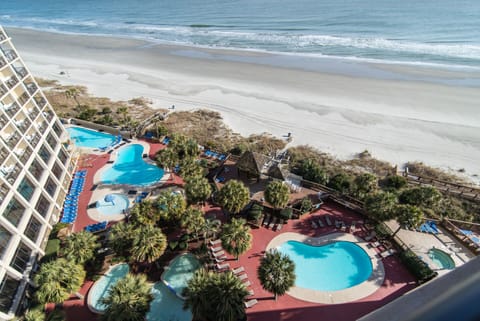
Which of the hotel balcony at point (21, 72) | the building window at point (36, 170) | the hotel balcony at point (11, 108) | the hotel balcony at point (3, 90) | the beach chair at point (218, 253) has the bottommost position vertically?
the beach chair at point (218, 253)

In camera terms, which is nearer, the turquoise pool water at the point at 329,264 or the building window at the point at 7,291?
the building window at the point at 7,291

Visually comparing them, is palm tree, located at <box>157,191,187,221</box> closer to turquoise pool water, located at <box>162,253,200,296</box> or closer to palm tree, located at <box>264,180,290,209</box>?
turquoise pool water, located at <box>162,253,200,296</box>

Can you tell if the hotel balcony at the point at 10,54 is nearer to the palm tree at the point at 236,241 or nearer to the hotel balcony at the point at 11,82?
the hotel balcony at the point at 11,82

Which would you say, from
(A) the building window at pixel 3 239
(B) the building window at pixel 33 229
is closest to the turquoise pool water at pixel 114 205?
(B) the building window at pixel 33 229

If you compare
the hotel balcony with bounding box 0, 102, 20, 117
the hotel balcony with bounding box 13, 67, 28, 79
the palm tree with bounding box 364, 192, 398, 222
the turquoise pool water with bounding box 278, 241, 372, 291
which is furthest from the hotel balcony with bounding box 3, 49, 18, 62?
the palm tree with bounding box 364, 192, 398, 222

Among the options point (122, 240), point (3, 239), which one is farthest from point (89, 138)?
point (122, 240)
